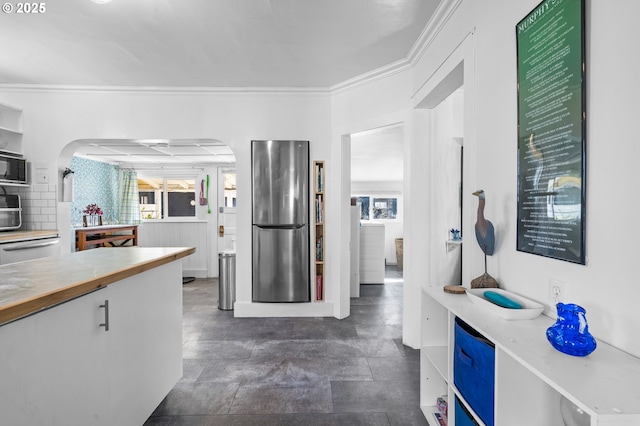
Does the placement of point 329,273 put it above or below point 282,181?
below

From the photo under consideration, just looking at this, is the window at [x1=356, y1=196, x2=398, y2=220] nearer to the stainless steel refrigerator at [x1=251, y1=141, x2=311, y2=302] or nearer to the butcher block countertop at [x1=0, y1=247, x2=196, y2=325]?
the stainless steel refrigerator at [x1=251, y1=141, x2=311, y2=302]

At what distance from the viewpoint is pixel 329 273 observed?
366 centimetres

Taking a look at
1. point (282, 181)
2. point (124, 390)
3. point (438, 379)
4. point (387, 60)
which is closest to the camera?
point (124, 390)

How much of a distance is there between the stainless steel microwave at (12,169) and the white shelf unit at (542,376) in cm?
423

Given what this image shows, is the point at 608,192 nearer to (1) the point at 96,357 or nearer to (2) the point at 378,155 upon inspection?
(1) the point at 96,357

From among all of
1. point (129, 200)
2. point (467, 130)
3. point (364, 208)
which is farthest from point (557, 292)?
point (364, 208)

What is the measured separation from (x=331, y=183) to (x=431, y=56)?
5.34 ft

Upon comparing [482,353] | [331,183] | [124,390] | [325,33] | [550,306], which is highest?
[325,33]

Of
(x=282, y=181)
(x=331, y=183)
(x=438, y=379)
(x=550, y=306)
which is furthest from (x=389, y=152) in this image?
(x=550, y=306)

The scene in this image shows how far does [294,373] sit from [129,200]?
534 centimetres

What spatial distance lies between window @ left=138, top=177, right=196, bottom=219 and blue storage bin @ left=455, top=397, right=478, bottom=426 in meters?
5.56

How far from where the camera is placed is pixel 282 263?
3572mm

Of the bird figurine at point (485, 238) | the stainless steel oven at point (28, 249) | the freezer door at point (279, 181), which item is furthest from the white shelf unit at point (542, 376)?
the stainless steel oven at point (28, 249)

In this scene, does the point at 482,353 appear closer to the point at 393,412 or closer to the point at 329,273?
the point at 393,412
